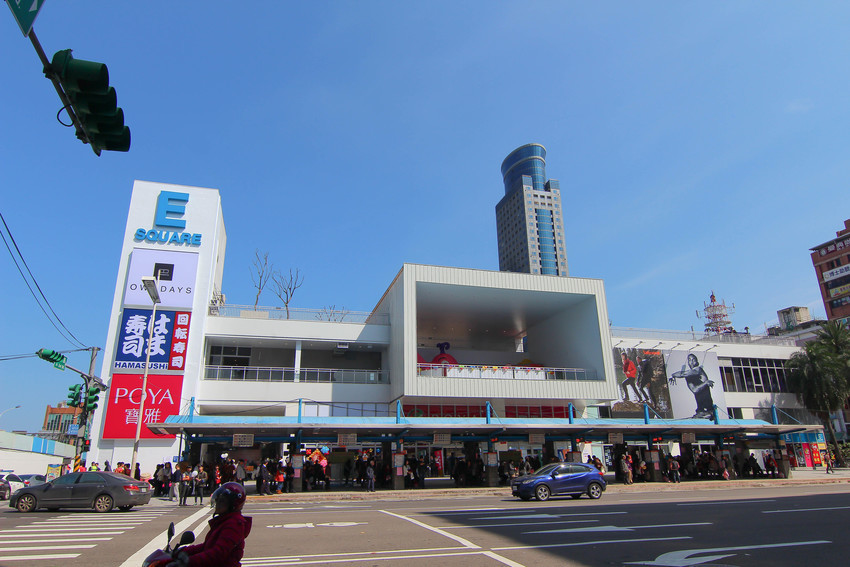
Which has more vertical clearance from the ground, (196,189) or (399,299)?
(196,189)

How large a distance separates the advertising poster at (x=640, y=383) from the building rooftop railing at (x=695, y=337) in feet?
4.93

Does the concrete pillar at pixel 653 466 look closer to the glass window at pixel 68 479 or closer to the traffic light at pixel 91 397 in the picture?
the glass window at pixel 68 479

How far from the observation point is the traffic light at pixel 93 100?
5.44 meters

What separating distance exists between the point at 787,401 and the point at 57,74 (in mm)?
62276

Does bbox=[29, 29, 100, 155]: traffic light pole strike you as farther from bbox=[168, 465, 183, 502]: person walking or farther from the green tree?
the green tree

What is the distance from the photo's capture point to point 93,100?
18.6 ft

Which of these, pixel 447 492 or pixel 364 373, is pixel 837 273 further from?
pixel 447 492

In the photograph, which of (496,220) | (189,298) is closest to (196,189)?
(189,298)

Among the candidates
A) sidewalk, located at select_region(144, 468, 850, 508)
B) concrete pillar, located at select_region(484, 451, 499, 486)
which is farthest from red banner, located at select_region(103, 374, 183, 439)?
concrete pillar, located at select_region(484, 451, 499, 486)

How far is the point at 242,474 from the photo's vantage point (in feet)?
74.7

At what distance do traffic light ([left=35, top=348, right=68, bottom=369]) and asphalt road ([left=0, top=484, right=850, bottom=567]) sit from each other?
5.22 meters

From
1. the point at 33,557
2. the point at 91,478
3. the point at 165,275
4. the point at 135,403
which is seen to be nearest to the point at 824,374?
the point at 165,275

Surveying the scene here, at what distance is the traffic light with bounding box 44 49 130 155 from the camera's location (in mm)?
5441

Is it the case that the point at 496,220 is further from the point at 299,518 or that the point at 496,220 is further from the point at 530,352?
the point at 299,518
